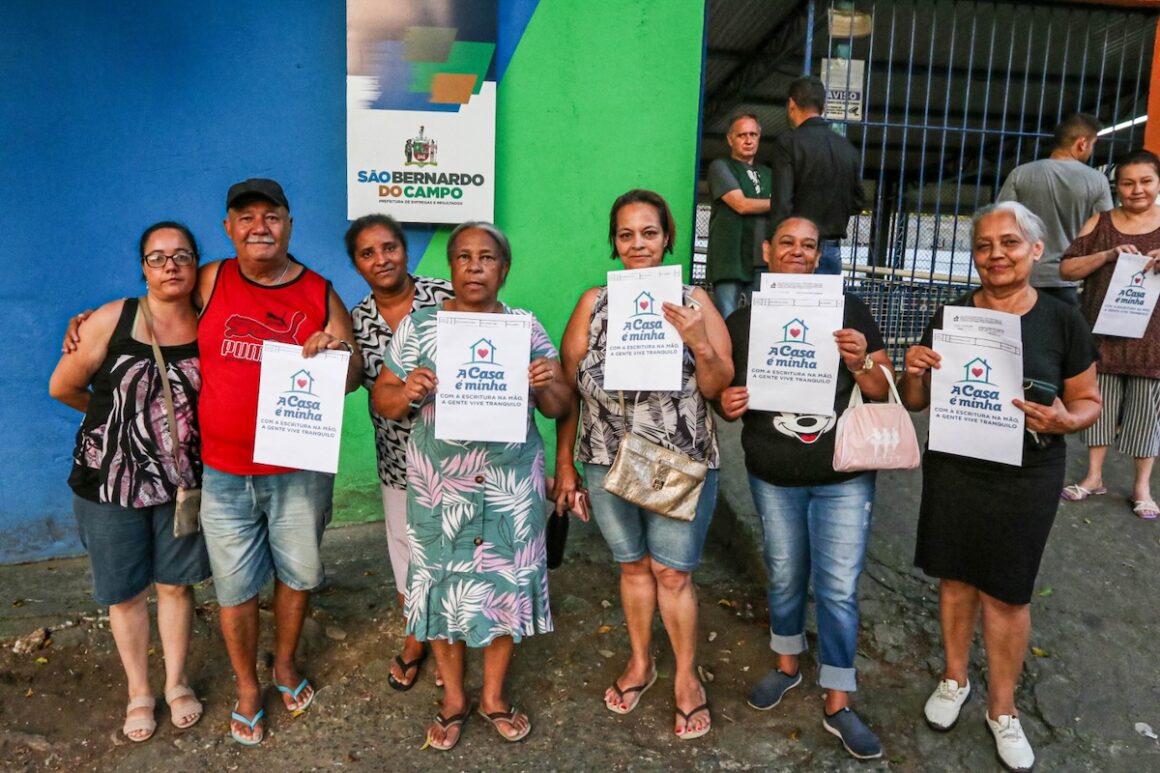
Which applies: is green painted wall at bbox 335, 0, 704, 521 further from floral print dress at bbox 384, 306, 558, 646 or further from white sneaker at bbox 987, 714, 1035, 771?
white sneaker at bbox 987, 714, 1035, 771

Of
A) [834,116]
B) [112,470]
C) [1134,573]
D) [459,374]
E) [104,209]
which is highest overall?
[834,116]

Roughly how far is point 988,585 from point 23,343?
14.6ft

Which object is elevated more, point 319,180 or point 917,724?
point 319,180

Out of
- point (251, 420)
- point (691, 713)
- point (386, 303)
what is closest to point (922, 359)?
point (691, 713)

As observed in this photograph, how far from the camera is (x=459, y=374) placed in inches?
96.0

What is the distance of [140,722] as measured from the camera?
285cm

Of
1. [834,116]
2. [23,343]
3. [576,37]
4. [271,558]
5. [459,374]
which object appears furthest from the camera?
[834,116]

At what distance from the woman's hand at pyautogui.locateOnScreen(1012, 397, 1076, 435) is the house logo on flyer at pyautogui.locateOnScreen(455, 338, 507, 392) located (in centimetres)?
157

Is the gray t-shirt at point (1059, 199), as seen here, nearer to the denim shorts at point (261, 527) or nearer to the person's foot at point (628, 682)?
the person's foot at point (628, 682)

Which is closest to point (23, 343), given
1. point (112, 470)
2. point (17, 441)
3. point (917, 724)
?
point (17, 441)

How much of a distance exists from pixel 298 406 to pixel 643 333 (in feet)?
3.63

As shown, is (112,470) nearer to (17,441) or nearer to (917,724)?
(17,441)

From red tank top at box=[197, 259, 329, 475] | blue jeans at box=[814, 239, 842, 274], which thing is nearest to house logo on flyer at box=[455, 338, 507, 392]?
red tank top at box=[197, 259, 329, 475]

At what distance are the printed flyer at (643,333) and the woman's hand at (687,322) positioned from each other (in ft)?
0.08
